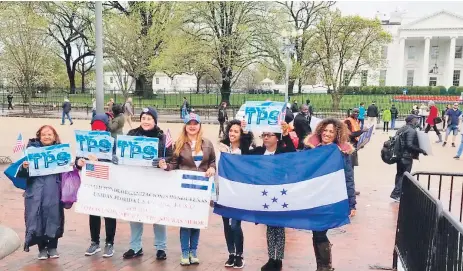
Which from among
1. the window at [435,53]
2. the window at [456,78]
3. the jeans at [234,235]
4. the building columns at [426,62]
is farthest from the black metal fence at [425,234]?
the window at [435,53]

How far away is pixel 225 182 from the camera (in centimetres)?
534

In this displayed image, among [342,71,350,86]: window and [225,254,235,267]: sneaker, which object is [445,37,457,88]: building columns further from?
[225,254,235,267]: sneaker

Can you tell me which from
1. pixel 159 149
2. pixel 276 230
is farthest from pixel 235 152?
pixel 276 230

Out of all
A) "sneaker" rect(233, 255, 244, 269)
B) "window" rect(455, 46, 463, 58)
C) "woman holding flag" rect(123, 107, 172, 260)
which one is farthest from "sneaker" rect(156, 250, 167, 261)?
"window" rect(455, 46, 463, 58)

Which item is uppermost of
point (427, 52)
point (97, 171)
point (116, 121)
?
point (427, 52)

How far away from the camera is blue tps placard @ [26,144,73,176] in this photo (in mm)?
5305

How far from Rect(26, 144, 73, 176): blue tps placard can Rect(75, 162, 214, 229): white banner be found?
27cm

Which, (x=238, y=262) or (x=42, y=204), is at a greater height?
(x=42, y=204)

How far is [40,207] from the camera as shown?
5359mm

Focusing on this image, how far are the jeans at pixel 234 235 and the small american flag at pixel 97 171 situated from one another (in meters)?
1.57

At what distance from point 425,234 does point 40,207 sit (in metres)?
4.19

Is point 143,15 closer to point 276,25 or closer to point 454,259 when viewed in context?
point 276,25

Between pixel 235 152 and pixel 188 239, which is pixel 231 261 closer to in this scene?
pixel 188 239

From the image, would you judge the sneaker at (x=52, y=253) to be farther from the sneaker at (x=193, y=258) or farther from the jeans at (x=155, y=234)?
the sneaker at (x=193, y=258)
